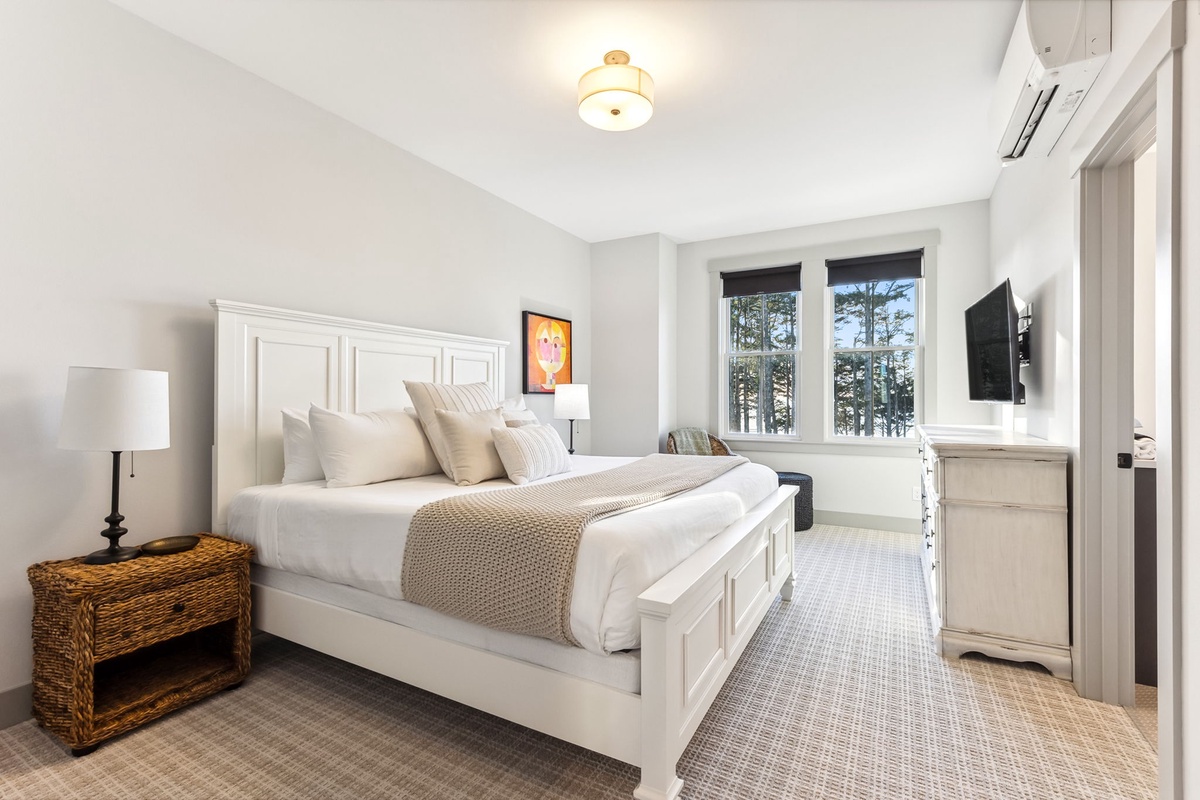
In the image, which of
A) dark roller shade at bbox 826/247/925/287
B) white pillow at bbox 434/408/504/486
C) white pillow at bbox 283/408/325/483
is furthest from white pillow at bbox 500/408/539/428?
dark roller shade at bbox 826/247/925/287

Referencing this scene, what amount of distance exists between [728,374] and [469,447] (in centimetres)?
338

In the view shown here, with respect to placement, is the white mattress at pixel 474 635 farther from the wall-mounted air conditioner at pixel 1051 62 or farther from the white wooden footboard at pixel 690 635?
the wall-mounted air conditioner at pixel 1051 62

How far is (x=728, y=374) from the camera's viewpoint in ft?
17.4

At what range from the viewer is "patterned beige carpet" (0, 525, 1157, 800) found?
1.59m

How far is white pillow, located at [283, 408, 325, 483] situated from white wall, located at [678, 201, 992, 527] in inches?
141

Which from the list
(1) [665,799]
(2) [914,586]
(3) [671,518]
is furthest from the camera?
(2) [914,586]

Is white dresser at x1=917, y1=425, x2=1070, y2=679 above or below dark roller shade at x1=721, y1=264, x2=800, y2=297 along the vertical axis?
below

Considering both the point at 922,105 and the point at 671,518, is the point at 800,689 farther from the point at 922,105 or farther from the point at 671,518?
the point at 922,105

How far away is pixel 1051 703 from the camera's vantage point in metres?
2.03

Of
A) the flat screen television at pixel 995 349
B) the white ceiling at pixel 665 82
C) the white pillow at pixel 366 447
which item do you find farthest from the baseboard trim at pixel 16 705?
the flat screen television at pixel 995 349

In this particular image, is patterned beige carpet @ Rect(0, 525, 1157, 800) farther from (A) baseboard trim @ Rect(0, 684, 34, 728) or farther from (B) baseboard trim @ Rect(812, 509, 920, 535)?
(B) baseboard trim @ Rect(812, 509, 920, 535)

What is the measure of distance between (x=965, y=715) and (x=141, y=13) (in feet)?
13.6

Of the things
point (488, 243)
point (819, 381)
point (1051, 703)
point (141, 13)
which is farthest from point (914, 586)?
point (141, 13)

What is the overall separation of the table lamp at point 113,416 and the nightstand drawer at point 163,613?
21 cm
